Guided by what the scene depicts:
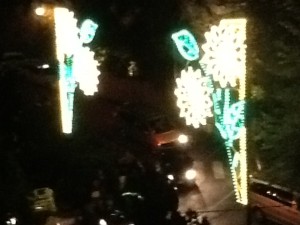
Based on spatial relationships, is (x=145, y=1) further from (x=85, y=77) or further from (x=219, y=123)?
(x=219, y=123)

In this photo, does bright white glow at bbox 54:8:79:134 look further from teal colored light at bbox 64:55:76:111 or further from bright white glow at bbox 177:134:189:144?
bright white glow at bbox 177:134:189:144

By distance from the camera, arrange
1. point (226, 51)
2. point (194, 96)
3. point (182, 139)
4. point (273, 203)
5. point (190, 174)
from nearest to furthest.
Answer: point (226, 51)
point (194, 96)
point (273, 203)
point (190, 174)
point (182, 139)

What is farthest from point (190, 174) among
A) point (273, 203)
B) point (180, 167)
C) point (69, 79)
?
point (69, 79)

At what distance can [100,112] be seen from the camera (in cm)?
2125

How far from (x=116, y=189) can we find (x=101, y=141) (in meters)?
2.53

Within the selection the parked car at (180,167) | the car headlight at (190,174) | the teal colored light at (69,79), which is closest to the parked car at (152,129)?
the parked car at (180,167)

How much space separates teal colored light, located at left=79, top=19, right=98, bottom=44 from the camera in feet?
52.7

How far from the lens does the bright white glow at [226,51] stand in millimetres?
14781

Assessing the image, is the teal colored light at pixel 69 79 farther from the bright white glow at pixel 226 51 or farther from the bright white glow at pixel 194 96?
the bright white glow at pixel 226 51

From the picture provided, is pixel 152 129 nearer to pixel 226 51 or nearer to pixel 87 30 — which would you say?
pixel 87 30

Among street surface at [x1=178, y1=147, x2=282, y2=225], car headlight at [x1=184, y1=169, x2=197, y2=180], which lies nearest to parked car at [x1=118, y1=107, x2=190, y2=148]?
car headlight at [x1=184, y1=169, x2=197, y2=180]

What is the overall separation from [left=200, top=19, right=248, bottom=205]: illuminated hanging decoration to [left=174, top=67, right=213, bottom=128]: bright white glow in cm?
31

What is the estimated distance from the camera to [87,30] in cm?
1612

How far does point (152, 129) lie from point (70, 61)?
5.24 m
